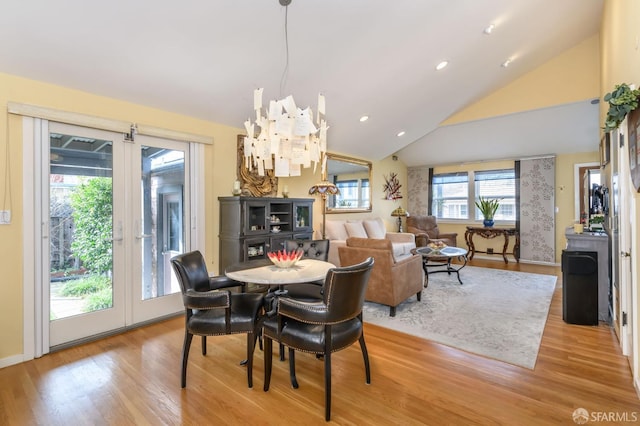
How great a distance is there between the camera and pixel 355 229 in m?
5.96

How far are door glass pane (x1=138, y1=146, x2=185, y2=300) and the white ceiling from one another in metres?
0.62

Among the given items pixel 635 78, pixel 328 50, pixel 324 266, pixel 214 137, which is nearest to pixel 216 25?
pixel 328 50

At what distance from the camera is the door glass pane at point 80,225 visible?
9.34 feet

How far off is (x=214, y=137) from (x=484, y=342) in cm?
381

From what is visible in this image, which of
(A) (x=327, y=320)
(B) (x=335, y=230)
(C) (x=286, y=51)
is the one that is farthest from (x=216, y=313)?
(B) (x=335, y=230)

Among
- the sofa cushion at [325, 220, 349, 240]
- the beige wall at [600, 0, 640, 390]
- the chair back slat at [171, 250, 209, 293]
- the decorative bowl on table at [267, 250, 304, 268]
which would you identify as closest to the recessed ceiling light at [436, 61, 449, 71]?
the beige wall at [600, 0, 640, 390]

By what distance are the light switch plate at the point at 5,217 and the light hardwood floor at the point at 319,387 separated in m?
1.18

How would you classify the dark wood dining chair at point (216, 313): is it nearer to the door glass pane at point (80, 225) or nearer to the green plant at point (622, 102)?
the door glass pane at point (80, 225)

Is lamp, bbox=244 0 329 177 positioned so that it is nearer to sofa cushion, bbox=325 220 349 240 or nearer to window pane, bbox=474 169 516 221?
sofa cushion, bbox=325 220 349 240

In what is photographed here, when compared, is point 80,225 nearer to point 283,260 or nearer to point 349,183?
point 283,260

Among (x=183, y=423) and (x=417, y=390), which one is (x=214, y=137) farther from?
(x=417, y=390)

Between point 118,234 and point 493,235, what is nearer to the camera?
point 118,234

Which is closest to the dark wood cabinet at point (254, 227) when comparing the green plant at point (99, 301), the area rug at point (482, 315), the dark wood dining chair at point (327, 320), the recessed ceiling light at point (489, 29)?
the green plant at point (99, 301)

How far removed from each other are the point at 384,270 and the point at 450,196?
5.13 m
